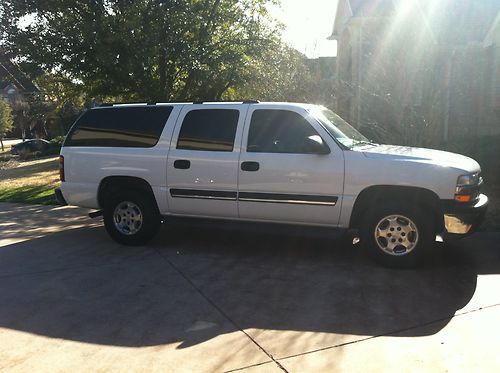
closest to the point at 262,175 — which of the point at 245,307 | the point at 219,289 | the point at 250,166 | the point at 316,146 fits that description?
the point at 250,166

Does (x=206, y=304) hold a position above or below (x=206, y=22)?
below

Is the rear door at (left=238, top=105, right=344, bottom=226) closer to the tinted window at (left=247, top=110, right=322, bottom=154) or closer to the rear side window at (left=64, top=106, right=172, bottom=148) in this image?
the tinted window at (left=247, top=110, right=322, bottom=154)

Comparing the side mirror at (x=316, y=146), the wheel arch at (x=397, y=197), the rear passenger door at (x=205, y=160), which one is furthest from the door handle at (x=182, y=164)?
the wheel arch at (x=397, y=197)

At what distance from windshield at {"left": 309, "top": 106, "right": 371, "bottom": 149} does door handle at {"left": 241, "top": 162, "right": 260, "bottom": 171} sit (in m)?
0.90

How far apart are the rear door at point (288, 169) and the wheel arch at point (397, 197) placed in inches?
9.4

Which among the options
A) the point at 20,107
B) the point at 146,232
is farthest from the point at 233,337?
the point at 20,107

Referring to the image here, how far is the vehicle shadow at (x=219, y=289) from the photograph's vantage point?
13.1ft

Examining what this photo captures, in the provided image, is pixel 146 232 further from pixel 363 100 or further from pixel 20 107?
pixel 20 107

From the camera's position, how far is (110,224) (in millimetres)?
6508

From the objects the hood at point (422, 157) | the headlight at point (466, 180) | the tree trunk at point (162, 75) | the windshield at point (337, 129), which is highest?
the tree trunk at point (162, 75)

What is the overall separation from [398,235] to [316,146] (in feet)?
4.36

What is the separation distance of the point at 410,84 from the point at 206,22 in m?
5.69

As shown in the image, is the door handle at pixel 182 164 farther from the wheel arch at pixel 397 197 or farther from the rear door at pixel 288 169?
the wheel arch at pixel 397 197

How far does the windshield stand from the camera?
219 inches
